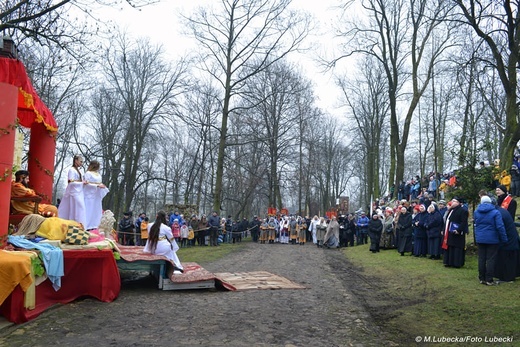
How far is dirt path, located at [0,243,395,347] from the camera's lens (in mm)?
5906

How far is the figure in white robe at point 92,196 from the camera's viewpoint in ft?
36.1

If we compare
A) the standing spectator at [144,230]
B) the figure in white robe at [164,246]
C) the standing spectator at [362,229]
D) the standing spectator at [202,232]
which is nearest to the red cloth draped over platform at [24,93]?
the figure in white robe at [164,246]

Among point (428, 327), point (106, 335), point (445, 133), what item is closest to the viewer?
point (106, 335)

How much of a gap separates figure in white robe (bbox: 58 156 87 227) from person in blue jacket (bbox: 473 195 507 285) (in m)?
8.45

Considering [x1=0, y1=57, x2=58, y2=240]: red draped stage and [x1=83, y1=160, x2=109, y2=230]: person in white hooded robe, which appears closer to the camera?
[x1=0, y1=57, x2=58, y2=240]: red draped stage

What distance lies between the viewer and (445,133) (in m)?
37.0

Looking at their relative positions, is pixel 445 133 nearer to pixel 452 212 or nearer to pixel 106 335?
pixel 452 212

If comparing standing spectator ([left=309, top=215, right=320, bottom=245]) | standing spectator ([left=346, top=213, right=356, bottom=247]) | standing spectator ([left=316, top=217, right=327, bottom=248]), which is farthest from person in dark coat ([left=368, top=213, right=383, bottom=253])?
standing spectator ([left=309, top=215, right=320, bottom=245])

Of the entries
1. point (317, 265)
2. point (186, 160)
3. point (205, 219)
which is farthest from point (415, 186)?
point (186, 160)

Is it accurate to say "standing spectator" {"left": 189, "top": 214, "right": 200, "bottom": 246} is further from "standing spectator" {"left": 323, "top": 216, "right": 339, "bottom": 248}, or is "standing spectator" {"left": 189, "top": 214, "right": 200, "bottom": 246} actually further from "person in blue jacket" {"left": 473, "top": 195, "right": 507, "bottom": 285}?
"person in blue jacket" {"left": 473, "top": 195, "right": 507, "bottom": 285}

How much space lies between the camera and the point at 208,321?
6.87m

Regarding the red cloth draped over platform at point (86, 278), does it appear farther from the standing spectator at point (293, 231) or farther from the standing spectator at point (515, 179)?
the standing spectator at point (293, 231)

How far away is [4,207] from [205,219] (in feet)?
59.0

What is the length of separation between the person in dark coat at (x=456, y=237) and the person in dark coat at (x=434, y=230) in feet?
5.72
